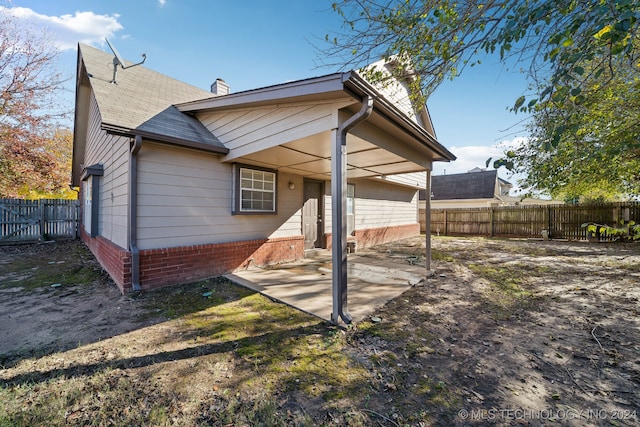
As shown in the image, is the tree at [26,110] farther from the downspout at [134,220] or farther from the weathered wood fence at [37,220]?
the downspout at [134,220]

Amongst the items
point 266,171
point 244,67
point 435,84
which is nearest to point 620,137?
point 435,84

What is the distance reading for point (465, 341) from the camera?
10.0 ft

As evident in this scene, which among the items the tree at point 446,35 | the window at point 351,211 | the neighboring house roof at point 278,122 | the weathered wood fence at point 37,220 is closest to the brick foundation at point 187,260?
the neighboring house roof at point 278,122

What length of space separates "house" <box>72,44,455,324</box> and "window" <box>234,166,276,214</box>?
0.08 feet

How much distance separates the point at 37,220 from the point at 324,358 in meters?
14.4

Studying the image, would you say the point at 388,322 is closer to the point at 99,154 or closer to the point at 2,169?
the point at 99,154

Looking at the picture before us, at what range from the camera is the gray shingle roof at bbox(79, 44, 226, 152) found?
14.9 ft

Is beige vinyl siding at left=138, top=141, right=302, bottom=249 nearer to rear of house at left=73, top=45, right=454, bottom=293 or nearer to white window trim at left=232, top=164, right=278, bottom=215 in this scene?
rear of house at left=73, top=45, right=454, bottom=293

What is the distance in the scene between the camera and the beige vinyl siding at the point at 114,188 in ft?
15.7

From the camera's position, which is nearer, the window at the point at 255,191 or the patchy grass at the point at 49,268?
the patchy grass at the point at 49,268

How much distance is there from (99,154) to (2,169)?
37.0ft

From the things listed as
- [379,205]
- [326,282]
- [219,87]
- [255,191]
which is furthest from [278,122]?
[379,205]

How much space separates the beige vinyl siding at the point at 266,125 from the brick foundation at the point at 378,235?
4570mm

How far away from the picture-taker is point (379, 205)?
11430 mm
